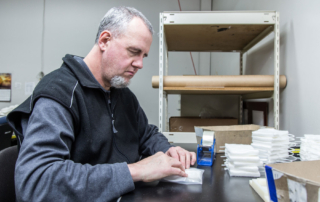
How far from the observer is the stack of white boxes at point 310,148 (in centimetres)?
61

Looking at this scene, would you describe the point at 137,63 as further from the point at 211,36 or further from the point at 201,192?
the point at 211,36

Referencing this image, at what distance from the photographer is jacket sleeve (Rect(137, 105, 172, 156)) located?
889mm

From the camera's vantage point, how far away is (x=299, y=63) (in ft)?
3.13

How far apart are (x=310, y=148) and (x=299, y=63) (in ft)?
1.65

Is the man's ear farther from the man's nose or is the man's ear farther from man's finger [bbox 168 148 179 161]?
man's finger [bbox 168 148 179 161]

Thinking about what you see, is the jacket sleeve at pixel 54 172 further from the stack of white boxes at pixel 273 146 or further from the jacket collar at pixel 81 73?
the stack of white boxes at pixel 273 146

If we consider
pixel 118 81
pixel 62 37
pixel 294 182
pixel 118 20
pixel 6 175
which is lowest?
pixel 6 175

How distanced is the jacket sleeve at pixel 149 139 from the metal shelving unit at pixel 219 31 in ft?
0.38

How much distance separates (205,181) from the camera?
0.55 m

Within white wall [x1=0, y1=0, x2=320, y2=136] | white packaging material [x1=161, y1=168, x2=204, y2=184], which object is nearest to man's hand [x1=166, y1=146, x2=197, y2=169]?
white packaging material [x1=161, y1=168, x2=204, y2=184]

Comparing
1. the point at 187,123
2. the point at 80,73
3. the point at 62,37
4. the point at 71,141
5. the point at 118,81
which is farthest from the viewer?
the point at 62,37

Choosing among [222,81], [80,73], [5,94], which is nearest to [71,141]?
[80,73]

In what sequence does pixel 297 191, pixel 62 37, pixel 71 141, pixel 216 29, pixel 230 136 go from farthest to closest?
1. pixel 62 37
2. pixel 216 29
3. pixel 230 136
4. pixel 71 141
5. pixel 297 191

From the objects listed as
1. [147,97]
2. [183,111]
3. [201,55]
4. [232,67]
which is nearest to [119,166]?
[183,111]
